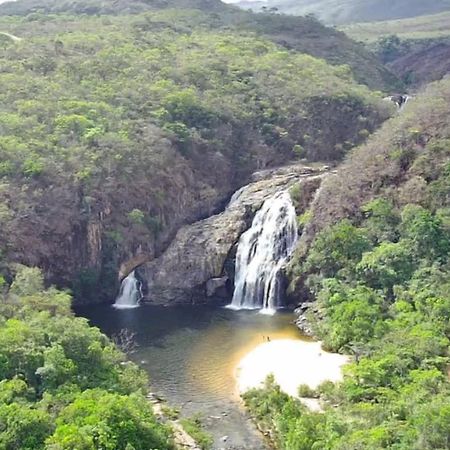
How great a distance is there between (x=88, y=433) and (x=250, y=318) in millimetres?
17219

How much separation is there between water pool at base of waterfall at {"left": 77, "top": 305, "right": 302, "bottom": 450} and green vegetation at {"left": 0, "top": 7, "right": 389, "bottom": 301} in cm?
401

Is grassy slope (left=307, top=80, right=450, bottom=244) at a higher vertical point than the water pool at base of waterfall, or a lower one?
higher

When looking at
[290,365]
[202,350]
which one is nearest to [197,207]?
[202,350]

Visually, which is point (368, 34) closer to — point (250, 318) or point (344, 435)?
point (250, 318)

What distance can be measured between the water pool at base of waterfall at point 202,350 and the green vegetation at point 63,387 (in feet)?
7.40

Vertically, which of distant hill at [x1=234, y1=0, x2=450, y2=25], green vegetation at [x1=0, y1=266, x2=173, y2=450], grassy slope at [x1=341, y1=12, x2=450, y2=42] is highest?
distant hill at [x1=234, y1=0, x2=450, y2=25]

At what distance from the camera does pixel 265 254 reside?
40.2 meters

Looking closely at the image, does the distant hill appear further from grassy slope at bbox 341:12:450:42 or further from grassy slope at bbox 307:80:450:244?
grassy slope at bbox 307:80:450:244


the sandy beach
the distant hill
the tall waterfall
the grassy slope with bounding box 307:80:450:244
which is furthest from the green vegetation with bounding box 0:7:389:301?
the distant hill

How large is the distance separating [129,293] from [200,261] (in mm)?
4321

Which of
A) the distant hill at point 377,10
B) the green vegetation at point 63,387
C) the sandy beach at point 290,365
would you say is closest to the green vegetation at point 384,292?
the sandy beach at point 290,365

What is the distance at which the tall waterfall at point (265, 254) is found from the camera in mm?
39031

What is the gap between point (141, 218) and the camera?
4134cm

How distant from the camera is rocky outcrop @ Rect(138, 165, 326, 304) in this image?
4031 cm
